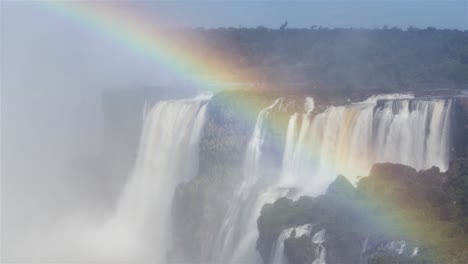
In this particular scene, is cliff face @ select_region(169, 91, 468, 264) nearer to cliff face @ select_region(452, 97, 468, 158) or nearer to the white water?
cliff face @ select_region(452, 97, 468, 158)

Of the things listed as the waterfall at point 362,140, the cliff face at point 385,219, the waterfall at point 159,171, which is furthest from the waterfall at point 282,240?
the waterfall at point 159,171

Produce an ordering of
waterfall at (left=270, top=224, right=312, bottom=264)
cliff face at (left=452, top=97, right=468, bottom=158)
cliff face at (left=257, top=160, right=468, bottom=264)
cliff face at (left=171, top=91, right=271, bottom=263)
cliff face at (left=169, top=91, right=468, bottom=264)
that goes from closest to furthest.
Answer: cliff face at (left=257, top=160, right=468, bottom=264), cliff face at (left=169, top=91, right=468, bottom=264), waterfall at (left=270, top=224, right=312, bottom=264), cliff face at (left=452, top=97, right=468, bottom=158), cliff face at (left=171, top=91, right=271, bottom=263)

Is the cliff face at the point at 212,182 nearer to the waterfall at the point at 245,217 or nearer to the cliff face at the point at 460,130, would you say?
the waterfall at the point at 245,217

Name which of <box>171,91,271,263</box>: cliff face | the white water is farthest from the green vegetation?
the white water

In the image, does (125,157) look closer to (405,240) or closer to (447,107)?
(447,107)

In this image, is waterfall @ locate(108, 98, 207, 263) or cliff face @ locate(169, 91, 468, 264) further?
waterfall @ locate(108, 98, 207, 263)

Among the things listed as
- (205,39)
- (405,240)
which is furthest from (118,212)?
(205,39)
